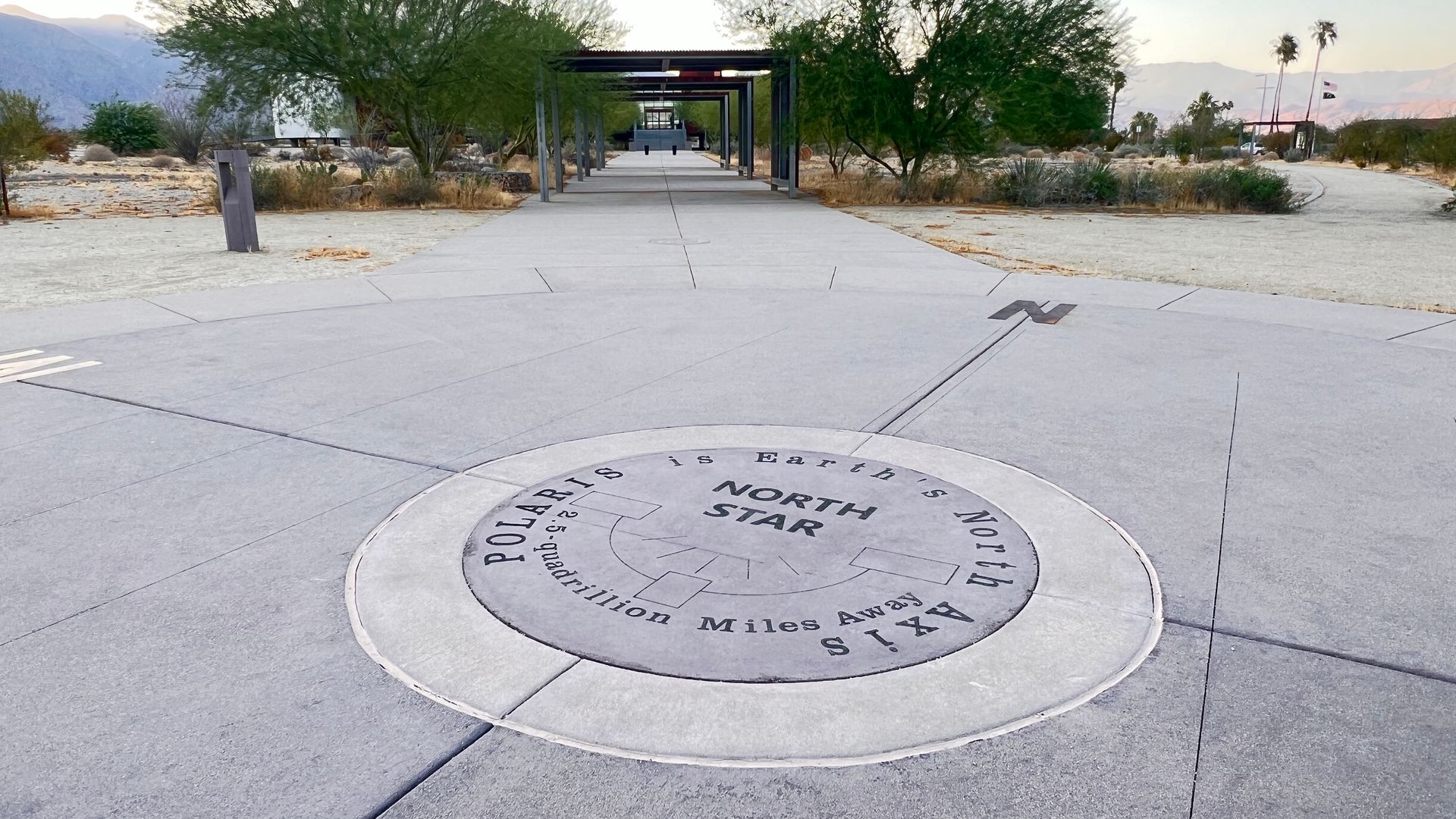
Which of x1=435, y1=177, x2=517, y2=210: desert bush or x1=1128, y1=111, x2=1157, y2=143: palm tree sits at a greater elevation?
x1=1128, y1=111, x2=1157, y2=143: palm tree

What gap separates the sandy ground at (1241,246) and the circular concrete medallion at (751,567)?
777 centimetres

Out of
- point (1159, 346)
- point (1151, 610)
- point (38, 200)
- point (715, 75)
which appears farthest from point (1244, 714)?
point (715, 75)

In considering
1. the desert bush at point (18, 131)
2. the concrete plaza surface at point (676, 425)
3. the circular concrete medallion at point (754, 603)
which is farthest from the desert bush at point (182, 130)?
the circular concrete medallion at point (754, 603)

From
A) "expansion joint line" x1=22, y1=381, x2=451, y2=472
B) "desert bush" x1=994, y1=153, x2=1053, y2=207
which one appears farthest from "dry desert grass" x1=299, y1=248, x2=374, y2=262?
"desert bush" x1=994, y1=153, x2=1053, y2=207

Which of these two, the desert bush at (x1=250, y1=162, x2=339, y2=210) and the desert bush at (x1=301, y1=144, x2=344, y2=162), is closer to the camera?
the desert bush at (x1=250, y1=162, x2=339, y2=210)

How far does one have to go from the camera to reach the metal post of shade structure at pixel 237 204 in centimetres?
1314

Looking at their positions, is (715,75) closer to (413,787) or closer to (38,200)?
(38,200)

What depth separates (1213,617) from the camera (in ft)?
10.7

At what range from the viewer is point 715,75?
3744cm

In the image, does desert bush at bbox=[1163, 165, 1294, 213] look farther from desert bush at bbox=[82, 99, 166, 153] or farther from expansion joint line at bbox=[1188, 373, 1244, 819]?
desert bush at bbox=[82, 99, 166, 153]

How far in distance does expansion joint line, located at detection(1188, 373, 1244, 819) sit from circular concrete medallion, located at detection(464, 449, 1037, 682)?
57 centimetres

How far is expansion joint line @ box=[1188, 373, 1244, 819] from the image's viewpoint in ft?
8.00

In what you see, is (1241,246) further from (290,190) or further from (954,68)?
(290,190)

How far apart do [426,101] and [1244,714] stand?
80.2 ft
